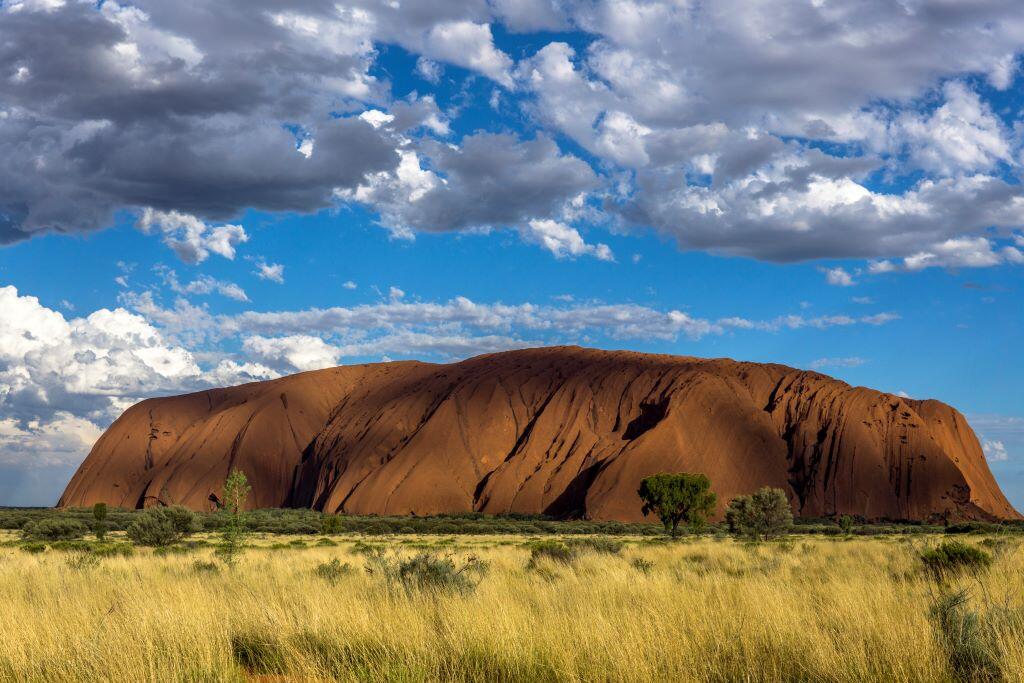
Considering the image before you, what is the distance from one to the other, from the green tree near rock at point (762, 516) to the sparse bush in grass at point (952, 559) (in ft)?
110

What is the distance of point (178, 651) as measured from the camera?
7434 millimetres

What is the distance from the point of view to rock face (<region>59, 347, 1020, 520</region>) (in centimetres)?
10617

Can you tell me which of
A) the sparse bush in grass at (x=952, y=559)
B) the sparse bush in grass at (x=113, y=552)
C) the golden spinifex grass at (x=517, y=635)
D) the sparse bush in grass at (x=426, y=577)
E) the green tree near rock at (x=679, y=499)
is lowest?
the green tree near rock at (x=679, y=499)

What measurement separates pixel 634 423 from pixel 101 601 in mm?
109685

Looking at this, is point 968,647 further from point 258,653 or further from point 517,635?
point 258,653

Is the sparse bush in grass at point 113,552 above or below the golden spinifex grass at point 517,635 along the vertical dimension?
below

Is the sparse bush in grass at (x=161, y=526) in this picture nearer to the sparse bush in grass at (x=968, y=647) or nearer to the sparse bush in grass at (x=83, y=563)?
the sparse bush in grass at (x=83, y=563)

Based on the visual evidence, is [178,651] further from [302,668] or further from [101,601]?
[101,601]

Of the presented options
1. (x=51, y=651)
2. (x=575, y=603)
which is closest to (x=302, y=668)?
(x=51, y=651)

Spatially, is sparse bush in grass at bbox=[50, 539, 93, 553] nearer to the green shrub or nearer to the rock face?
the green shrub

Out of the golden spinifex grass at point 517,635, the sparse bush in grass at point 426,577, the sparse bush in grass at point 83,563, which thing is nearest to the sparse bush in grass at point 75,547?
the sparse bush in grass at point 83,563

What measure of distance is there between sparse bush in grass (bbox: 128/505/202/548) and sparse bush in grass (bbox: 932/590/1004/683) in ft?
110

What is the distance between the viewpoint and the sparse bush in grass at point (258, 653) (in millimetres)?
8289

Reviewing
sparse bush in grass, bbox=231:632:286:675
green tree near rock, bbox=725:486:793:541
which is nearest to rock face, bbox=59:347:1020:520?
green tree near rock, bbox=725:486:793:541
